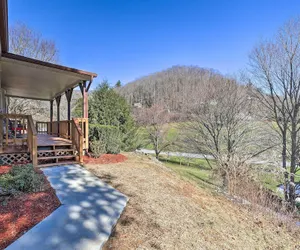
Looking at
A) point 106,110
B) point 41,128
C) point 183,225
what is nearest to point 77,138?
point 106,110

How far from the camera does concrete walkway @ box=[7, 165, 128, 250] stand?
2.19m

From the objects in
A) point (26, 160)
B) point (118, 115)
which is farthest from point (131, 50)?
point (26, 160)

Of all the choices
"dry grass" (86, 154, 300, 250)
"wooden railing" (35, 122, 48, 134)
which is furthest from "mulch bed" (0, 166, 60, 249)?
"wooden railing" (35, 122, 48, 134)

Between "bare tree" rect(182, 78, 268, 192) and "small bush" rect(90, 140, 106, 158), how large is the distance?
638 cm

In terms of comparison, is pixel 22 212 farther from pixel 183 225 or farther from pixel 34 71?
pixel 34 71

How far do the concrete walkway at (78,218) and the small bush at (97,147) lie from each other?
254 cm

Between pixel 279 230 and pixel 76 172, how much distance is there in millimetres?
4940

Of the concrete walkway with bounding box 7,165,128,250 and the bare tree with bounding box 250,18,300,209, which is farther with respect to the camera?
the bare tree with bounding box 250,18,300,209

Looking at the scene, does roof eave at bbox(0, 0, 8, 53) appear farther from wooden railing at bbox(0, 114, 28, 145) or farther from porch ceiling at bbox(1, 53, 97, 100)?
wooden railing at bbox(0, 114, 28, 145)

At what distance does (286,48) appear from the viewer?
8.94 m

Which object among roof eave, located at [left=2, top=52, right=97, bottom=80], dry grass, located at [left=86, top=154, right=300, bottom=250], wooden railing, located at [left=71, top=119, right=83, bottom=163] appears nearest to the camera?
dry grass, located at [left=86, top=154, right=300, bottom=250]

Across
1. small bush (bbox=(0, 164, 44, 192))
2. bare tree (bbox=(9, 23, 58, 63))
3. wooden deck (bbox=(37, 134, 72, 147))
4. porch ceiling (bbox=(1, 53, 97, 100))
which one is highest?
bare tree (bbox=(9, 23, 58, 63))

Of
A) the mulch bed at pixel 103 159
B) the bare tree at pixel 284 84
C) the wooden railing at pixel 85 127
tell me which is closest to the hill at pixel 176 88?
the bare tree at pixel 284 84

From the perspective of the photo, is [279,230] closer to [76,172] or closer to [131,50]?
[76,172]
